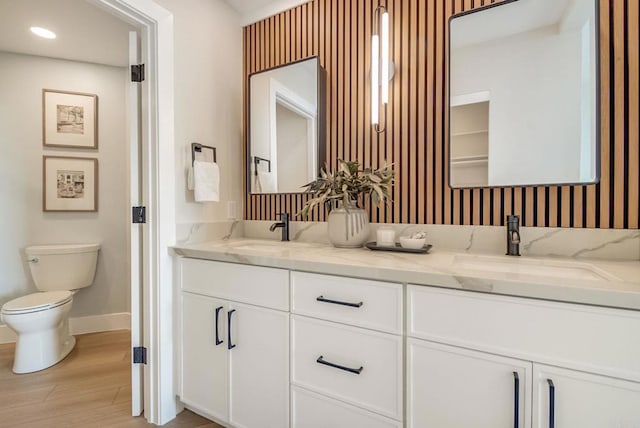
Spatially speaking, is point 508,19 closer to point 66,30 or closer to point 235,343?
point 235,343

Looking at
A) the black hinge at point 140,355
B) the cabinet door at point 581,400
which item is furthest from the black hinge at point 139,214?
the cabinet door at point 581,400

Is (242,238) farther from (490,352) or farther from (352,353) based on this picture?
(490,352)

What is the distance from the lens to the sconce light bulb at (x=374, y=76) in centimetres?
155

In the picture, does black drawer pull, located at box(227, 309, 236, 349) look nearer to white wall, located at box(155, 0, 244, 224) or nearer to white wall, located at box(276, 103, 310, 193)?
white wall, located at box(155, 0, 244, 224)

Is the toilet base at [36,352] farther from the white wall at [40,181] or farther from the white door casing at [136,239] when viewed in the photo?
the white door casing at [136,239]

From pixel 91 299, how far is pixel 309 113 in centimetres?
253

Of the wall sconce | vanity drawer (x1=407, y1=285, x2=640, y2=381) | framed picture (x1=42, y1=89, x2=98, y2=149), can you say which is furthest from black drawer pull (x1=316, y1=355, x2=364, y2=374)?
framed picture (x1=42, y1=89, x2=98, y2=149)

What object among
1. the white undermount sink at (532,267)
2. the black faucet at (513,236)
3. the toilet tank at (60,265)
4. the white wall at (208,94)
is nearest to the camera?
the white undermount sink at (532,267)

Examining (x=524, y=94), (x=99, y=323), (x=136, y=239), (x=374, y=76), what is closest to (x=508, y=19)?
(x=524, y=94)

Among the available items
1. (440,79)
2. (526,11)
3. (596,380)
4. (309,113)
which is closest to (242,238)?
(309,113)

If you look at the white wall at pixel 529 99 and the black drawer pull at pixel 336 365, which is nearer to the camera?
the black drawer pull at pixel 336 365

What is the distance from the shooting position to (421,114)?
5.01ft

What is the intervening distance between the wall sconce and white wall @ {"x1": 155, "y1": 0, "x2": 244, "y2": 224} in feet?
3.22

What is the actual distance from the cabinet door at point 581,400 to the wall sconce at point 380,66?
128cm
